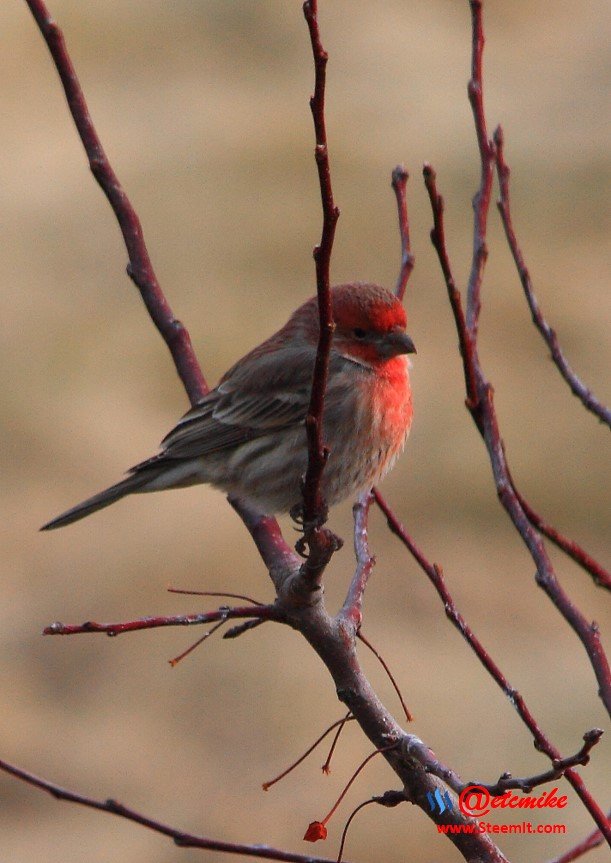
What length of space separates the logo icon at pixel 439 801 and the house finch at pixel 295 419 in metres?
1.61

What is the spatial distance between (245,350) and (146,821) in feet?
22.9

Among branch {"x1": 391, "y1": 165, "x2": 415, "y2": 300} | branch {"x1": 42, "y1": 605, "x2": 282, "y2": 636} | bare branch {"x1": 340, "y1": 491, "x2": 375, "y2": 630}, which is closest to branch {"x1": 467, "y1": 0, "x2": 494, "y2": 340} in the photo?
branch {"x1": 391, "y1": 165, "x2": 415, "y2": 300}

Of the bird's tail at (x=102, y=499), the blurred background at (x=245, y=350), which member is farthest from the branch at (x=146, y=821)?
the blurred background at (x=245, y=350)

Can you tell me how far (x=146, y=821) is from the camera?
2.15 metres

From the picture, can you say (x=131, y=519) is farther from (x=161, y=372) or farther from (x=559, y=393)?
(x=559, y=393)

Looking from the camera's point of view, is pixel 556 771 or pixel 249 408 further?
pixel 249 408

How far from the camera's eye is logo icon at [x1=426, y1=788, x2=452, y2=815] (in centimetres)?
257

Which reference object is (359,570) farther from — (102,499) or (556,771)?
(102,499)

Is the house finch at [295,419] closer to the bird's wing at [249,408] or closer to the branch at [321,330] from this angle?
the bird's wing at [249,408]

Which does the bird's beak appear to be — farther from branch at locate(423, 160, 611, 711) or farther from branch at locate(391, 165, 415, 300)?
branch at locate(423, 160, 611, 711)

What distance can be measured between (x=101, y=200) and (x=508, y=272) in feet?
9.94

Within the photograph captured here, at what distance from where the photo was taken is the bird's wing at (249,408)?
178 inches

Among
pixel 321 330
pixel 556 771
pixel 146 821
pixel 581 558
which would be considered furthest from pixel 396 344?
pixel 146 821

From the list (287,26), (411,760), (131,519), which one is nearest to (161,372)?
(131,519)
